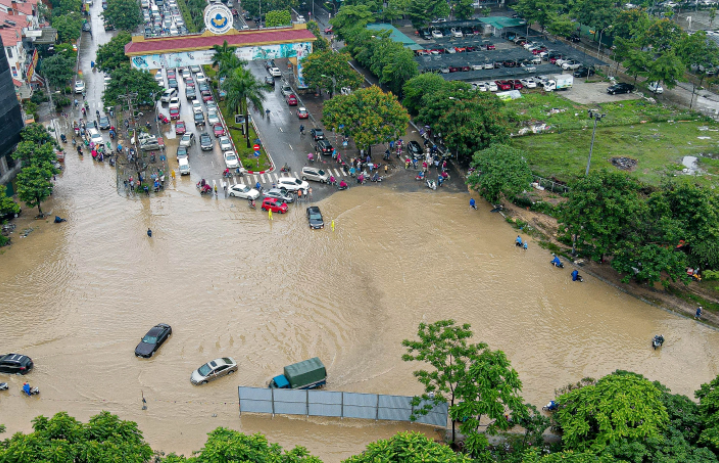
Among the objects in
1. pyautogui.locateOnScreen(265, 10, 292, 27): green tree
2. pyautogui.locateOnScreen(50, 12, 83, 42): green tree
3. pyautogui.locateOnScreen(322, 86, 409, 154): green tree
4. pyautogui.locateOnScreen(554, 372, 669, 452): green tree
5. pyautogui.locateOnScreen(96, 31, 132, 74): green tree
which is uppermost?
pyautogui.locateOnScreen(265, 10, 292, 27): green tree

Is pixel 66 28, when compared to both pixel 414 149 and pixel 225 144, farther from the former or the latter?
pixel 414 149

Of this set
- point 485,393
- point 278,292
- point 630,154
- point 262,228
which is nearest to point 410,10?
point 630,154

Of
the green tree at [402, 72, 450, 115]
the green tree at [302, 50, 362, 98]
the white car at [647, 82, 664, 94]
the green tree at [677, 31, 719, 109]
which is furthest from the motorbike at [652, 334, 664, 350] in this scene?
the white car at [647, 82, 664, 94]

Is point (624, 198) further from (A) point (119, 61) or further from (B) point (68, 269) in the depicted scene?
(A) point (119, 61)

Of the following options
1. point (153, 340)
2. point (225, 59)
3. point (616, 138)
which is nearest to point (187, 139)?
point (225, 59)

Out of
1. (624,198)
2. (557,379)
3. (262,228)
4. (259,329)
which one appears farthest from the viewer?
(262,228)

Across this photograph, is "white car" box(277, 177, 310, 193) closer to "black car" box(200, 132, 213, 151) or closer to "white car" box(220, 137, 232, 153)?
"white car" box(220, 137, 232, 153)

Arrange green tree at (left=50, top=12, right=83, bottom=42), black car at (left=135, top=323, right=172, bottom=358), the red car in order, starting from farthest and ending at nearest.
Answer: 1. green tree at (left=50, top=12, right=83, bottom=42)
2. the red car
3. black car at (left=135, top=323, right=172, bottom=358)
